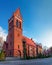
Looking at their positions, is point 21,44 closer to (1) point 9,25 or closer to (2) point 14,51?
(2) point 14,51

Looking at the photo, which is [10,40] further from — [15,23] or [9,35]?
[15,23]

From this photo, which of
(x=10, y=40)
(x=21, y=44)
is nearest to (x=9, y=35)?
(x=10, y=40)

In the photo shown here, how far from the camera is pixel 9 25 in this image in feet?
185

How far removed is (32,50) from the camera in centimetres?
6462

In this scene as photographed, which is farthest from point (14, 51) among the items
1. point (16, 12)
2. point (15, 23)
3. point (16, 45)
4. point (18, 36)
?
point (16, 12)

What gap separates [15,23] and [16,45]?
25.1 feet

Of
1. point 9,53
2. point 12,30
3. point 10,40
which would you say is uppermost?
point 12,30

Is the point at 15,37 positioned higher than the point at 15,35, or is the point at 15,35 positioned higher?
the point at 15,35

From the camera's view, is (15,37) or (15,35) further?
(15,35)

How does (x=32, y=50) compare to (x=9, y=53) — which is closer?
(x=9, y=53)

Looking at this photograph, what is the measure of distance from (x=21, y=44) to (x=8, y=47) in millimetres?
4851

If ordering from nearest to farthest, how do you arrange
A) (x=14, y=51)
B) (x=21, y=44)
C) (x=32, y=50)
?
(x=14, y=51)
(x=21, y=44)
(x=32, y=50)

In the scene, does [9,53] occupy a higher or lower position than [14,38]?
lower

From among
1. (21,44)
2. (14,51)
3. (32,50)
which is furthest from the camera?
(32,50)
